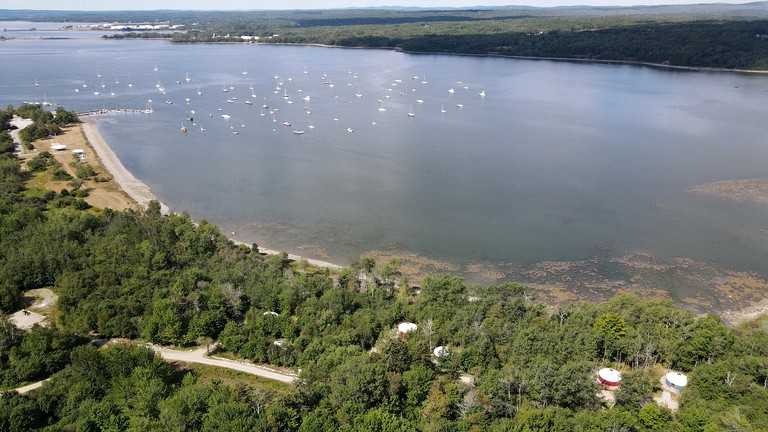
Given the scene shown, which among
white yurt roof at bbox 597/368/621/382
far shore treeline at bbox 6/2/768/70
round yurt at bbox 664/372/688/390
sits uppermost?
→ far shore treeline at bbox 6/2/768/70

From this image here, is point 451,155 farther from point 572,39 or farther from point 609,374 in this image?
point 572,39

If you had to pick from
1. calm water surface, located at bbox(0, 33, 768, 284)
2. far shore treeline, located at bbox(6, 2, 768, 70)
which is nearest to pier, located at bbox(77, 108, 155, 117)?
calm water surface, located at bbox(0, 33, 768, 284)

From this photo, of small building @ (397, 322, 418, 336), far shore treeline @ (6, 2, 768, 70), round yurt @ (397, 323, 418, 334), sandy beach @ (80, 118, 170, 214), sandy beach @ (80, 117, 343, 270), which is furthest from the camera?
far shore treeline @ (6, 2, 768, 70)

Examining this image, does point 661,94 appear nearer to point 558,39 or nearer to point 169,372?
point 558,39

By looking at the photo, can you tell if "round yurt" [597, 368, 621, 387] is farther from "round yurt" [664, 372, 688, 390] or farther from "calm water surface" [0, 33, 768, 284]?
"calm water surface" [0, 33, 768, 284]

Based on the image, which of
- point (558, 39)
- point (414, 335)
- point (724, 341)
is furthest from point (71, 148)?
point (558, 39)

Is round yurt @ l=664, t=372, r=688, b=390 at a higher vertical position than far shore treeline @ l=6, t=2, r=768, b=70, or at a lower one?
lower

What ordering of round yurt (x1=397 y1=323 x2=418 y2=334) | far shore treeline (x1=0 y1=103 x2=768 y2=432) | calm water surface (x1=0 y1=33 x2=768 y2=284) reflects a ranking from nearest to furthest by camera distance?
1. far shore treeline (x1=0 y1=103 x2=768 y2=432)
2. round yurt (x1=397 y1=323 x2=418 y2=334)
3. calm water surface (x1=0 y1=33 x2=768 y2=284)

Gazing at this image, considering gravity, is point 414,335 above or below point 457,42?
below
